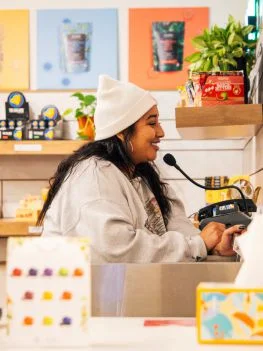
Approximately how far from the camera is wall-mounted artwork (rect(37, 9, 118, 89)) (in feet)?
14.3

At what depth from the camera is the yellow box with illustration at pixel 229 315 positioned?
3.07ft

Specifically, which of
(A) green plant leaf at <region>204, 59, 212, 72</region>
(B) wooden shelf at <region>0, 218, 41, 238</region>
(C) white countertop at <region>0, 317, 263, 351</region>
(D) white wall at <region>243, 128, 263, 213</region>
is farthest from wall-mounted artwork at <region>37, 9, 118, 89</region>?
(C) white countertop at <region>0, 317, 263, 351</region>

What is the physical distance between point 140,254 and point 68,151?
234 centimetres

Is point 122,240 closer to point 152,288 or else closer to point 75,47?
point 152,288

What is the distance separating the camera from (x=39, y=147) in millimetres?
4059

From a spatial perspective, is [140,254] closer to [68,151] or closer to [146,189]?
[146,189]

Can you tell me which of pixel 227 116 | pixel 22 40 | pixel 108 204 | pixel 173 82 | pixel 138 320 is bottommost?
pixel 138 320

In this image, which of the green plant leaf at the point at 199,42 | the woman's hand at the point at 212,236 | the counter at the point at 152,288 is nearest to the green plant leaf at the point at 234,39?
the green plant leaf at the point at 199,42

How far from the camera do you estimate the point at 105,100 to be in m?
2.16

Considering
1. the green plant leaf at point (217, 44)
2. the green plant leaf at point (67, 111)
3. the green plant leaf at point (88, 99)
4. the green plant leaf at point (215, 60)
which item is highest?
the green plant leaf at point (217, 44)

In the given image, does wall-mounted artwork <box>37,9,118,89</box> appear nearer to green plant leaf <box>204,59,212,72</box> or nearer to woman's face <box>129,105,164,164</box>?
green plant leaf <box>204,59,212,72</box>

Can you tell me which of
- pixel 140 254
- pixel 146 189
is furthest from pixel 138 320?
pixel 146 189

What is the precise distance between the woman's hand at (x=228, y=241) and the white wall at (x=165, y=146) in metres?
2.33

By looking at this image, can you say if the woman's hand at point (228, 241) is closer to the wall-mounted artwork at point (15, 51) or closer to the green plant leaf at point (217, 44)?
the green plant leaf at point (217, 44)
